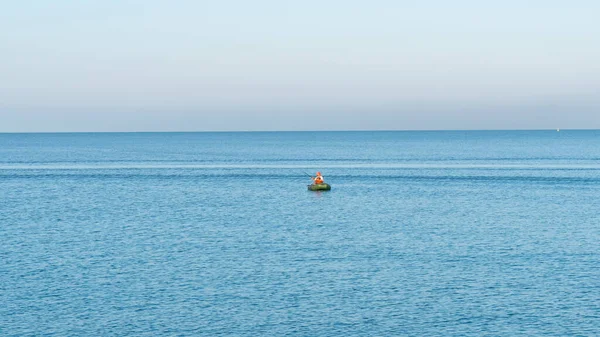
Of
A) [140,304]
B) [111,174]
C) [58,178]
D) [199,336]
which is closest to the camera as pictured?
[199,336]

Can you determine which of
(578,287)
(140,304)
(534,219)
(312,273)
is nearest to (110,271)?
(140,304)

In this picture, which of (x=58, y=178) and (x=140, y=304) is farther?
(x=58, y=178)

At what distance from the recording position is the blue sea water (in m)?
56.3

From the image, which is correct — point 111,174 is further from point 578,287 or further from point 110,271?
point 578,287

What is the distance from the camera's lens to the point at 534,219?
4087 inches

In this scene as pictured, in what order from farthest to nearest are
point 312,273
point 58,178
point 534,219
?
point 58,178 < point 534,219 < point 312,273

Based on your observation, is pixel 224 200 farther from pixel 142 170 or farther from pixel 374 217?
pixel 142 170

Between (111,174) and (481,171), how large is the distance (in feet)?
277

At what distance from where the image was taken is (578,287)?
64188 millimetres

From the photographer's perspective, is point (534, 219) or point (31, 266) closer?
point (31, 266)

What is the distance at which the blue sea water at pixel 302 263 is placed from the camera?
56312mm

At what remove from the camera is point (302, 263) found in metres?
74.6

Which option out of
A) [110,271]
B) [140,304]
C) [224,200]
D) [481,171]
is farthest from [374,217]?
[481,171]

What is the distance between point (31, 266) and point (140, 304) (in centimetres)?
1832
